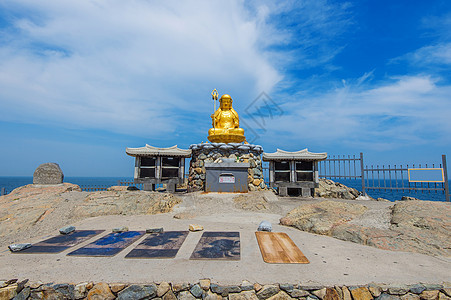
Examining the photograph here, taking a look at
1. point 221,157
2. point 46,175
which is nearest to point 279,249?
point 221,157

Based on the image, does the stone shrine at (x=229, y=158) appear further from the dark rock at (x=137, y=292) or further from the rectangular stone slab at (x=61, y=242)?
the dark rock at (x=137, y=292)

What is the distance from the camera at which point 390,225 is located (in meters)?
5.28

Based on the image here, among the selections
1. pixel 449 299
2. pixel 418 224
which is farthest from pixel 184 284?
pixel 418 224

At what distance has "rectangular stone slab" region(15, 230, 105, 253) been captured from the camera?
13.7ft

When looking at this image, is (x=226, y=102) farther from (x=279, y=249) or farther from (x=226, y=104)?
(x=279, y=249)

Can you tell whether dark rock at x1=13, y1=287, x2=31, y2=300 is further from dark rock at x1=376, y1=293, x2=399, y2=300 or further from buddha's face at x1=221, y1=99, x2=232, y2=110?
buddha's face at x1=221, y1=99, x2=232, y2=110

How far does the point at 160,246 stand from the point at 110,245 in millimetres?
984

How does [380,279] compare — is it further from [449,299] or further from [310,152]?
[310,152]

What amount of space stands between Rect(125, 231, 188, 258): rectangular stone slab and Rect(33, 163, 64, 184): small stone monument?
1194 cm

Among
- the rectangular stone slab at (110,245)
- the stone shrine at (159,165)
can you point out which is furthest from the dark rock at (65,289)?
the stone shrine at (159,165)

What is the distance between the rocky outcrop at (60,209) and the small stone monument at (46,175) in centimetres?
544

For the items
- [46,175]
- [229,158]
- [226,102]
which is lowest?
[46,175]

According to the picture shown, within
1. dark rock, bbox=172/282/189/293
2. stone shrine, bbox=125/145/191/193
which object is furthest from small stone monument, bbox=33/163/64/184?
dark rock, bbox=172/282/189/293

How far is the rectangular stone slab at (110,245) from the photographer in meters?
3.99
